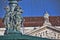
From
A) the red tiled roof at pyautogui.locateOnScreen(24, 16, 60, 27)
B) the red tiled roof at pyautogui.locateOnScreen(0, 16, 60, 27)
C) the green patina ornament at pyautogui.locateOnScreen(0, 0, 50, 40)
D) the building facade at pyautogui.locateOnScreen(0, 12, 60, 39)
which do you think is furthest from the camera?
the red tiled roof at pyautogui.locateOnScreen(24, 16, 60, 27)

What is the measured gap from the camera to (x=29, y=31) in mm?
35875

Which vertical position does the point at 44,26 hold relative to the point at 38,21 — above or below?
below

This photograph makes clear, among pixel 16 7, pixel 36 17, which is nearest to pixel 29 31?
pixel 36 17

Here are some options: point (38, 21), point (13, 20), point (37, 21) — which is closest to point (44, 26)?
point (37, 21)

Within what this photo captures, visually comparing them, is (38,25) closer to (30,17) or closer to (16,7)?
(30,17)

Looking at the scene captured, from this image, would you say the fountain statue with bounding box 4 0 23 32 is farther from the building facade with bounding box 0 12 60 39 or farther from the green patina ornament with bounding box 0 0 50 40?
the building facade with bounding box 0 12 60 39

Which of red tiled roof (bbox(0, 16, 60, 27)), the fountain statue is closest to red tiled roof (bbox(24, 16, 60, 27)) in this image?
red tiled roof (bbox(0, 16, 60, 27))

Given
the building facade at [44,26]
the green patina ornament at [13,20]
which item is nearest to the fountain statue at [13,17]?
the green patina ornament at [13,20]

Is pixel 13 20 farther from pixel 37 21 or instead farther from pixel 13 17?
pixel 37 21

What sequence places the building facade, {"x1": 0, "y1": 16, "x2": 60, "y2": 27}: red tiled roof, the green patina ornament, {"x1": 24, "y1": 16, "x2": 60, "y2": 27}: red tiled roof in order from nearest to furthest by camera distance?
the green patina ornament
the building facade
{"x1": 0, "y1": 16, "x2": 60, "y2": 27}: red tiled roof
{"x1": 24, "y1": 16, "x2": 60, "y2": 27}: red tiled roof

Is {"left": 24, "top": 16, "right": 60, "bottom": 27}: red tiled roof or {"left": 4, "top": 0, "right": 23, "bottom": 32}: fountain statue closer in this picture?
{"left": 4, "top": 0, "right": 23, "bottom": 32}: fountain statue

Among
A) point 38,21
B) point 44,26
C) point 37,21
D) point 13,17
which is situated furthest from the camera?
point 38,21

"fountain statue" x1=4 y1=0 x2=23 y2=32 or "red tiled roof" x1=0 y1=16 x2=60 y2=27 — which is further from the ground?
"fountain statue" x1=4 y1=0 x2=23 y2=32

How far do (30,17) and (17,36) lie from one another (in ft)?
88.6
